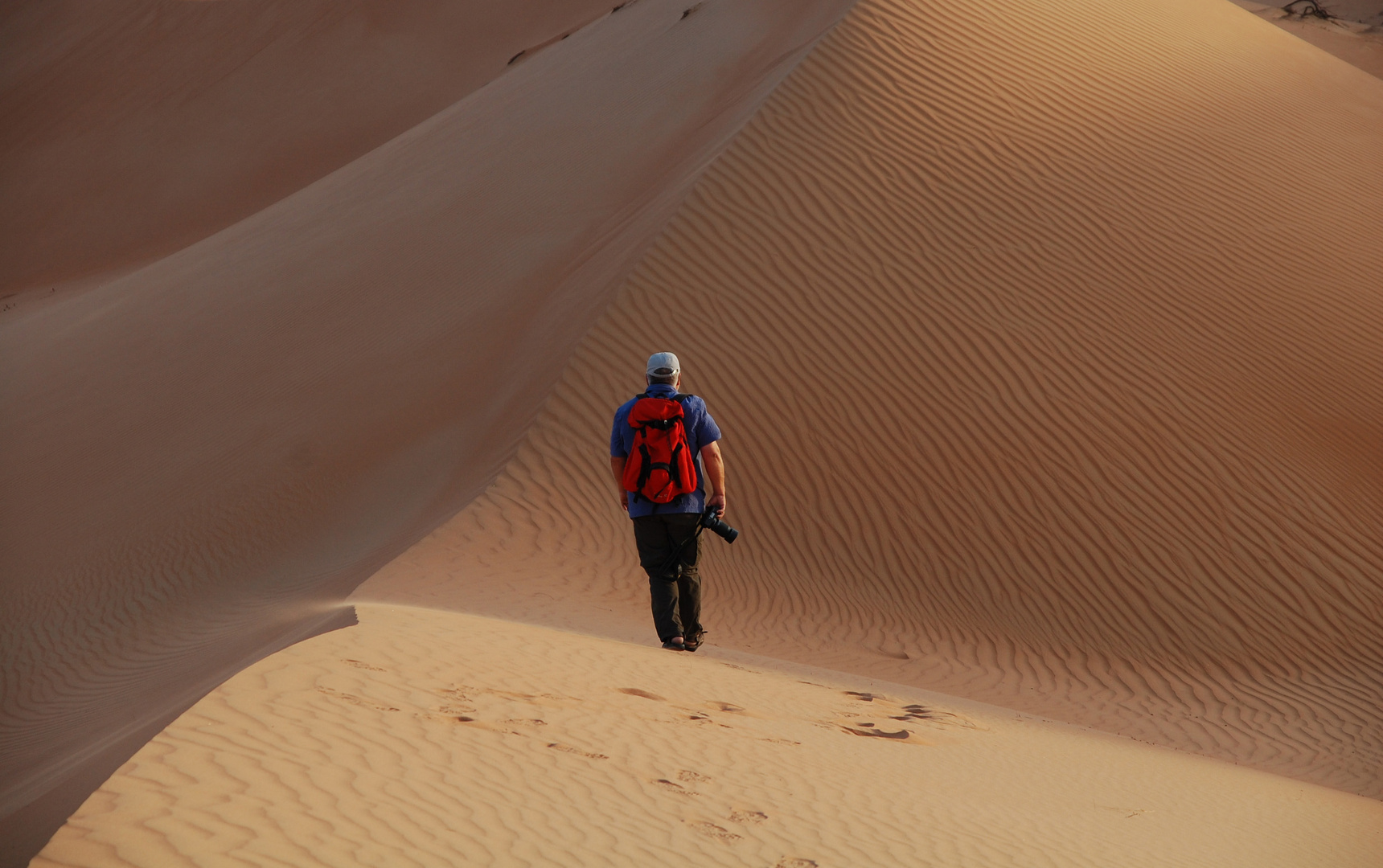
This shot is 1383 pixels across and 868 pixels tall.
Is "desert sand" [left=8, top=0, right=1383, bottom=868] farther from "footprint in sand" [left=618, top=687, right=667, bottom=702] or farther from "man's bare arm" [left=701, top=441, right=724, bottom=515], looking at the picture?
"man's bare arm" [left=701, top=441, right=724, bottom=515]

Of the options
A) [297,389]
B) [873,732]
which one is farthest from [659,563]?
[297,389]

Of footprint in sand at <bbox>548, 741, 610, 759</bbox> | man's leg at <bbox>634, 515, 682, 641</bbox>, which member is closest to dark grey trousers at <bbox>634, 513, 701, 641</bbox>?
man's leg at <bbox>634, 515, 682, 641</bbox>

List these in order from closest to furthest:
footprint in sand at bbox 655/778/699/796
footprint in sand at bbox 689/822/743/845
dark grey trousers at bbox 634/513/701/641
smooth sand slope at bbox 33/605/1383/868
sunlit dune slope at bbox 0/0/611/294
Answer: smooth sand slope at bbox 33/605/1383/868, footprint in sand at bbox 689/822/743/845, footprint in sand at bbox 655/778/699/796, dark grey trousers at bbox 634/513/701/641, sunlit dune slope at bbox 0/0/611/294

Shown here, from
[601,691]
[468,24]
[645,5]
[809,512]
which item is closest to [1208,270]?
[809,512]

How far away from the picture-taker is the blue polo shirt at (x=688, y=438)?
573cm

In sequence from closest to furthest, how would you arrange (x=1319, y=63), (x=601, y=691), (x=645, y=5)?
(x=601, y=691) < (x=1319, y=63) < (x=645, y=5)

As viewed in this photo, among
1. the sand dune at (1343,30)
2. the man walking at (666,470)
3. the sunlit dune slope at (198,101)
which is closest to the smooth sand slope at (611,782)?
the man walking at (666,470)

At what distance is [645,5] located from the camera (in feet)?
71.6

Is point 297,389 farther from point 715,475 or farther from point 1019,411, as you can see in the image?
point 1019,411

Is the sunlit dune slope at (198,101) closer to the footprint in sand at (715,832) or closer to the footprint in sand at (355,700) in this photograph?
the footprint in sand at (355,700)

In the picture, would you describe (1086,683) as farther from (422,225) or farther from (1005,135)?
(422,225)

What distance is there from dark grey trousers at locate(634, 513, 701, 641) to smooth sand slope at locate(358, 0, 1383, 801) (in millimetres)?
1163

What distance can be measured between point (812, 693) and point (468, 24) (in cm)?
2690

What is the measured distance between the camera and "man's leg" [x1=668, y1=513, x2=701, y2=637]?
19.1ft
